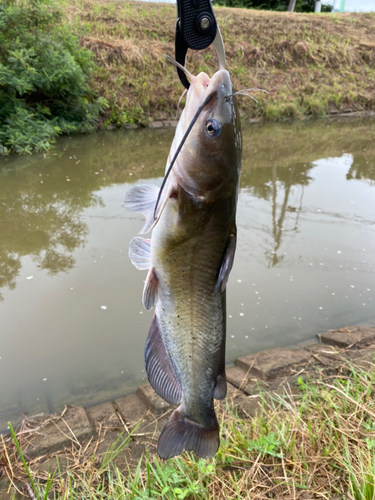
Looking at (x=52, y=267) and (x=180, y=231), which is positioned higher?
(x=180, y=231)

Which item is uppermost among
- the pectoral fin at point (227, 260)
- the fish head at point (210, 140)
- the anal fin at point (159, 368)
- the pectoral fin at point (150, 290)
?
the fish head at point (210, 140)

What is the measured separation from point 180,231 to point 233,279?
9.85ft

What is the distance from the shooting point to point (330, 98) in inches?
625

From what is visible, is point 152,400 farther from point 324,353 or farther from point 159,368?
point 324,353

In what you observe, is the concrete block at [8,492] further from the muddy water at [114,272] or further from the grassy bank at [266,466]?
the muddy water at [114,272]

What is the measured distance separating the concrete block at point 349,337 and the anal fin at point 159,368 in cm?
224

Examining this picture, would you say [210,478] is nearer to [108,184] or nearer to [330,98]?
[108,184]

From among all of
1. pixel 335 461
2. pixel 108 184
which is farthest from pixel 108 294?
pixel 108 184

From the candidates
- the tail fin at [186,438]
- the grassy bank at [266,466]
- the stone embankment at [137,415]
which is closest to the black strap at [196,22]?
the tail fin at [186,438]

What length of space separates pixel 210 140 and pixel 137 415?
1889 millimetres

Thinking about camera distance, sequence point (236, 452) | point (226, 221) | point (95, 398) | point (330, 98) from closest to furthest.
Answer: point (226, 221)
point (236, 452)
point (95, 398)
point (330, 98)

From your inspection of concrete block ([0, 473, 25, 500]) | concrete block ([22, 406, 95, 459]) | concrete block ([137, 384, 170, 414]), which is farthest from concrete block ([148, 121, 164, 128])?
concrete block ([0, 473, 25, 500])

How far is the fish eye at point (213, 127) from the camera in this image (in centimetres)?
99

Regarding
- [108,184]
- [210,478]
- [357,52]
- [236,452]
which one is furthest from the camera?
[357,52]
